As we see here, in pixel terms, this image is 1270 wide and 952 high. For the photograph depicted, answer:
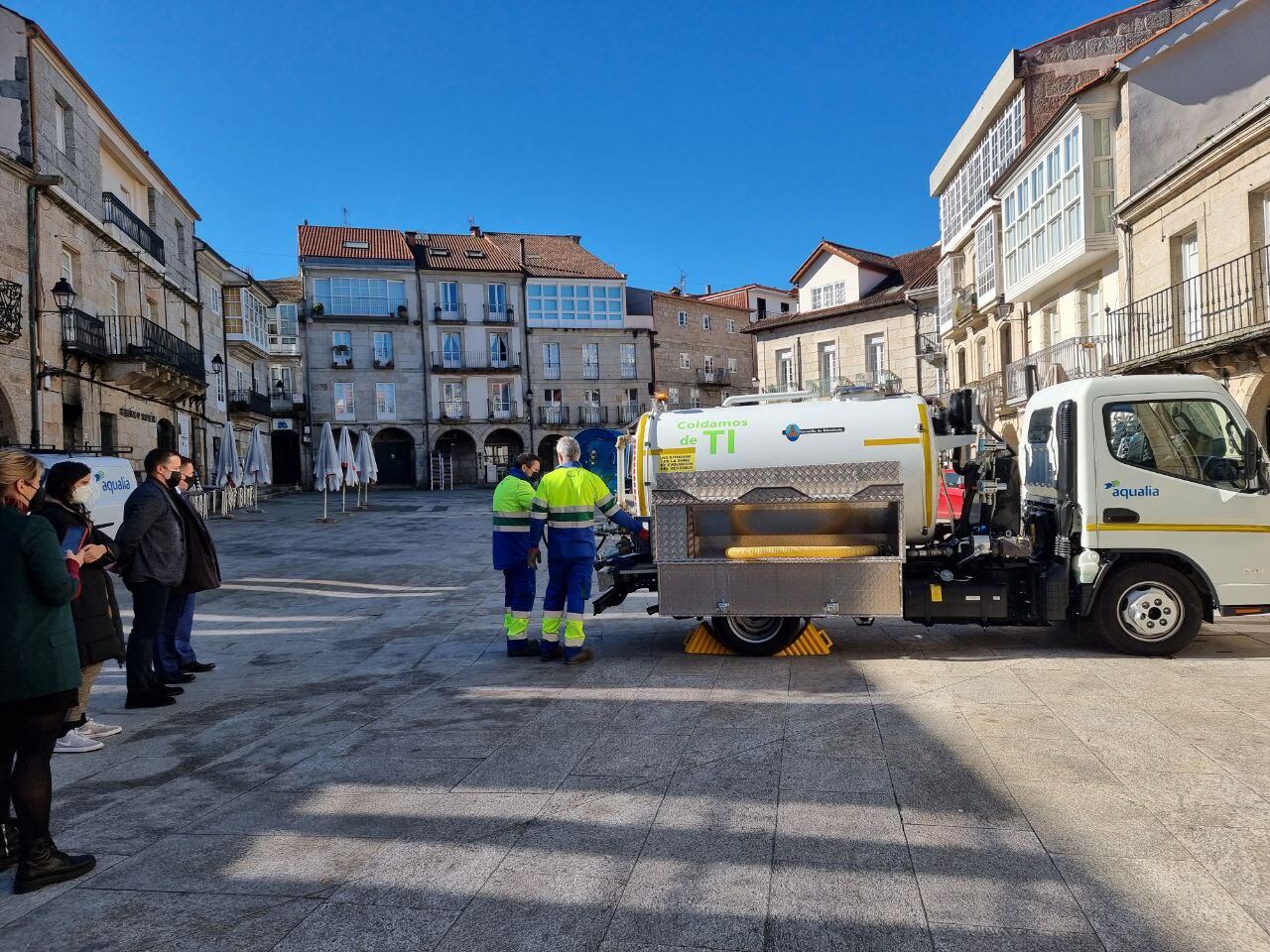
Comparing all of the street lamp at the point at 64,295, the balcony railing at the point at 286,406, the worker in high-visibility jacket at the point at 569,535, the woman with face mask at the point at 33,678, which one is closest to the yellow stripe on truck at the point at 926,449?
the worker in high-visibility jacket at the point at 569,535

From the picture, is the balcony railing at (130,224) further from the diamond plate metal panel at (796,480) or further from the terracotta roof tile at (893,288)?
the terracotta roof tile at (893,288)

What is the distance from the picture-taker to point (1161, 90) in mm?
18484

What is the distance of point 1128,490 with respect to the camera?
748 centimetres

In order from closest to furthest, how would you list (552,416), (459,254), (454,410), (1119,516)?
(1119,516) → (454,410) → (459,254) → (552,416)

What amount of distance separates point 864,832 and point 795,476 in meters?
4.11

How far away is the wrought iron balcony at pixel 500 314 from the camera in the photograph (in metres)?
50.8

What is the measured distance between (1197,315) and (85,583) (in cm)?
1757

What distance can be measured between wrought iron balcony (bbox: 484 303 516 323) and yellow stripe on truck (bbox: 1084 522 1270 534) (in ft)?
150

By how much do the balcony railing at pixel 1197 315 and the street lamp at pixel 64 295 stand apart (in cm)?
2151

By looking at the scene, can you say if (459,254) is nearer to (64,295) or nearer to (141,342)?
(141,342)

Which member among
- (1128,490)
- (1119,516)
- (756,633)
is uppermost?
(1128,490)

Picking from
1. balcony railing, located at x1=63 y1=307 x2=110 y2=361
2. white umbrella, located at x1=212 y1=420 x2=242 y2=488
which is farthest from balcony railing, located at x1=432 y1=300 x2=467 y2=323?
balcony railing, located at x1=63 y1=307 x2=110 y2=361

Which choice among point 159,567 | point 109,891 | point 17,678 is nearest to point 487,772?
point 109,891

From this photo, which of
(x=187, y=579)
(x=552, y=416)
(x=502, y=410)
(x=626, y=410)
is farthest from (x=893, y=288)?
(x=187, y=579)
